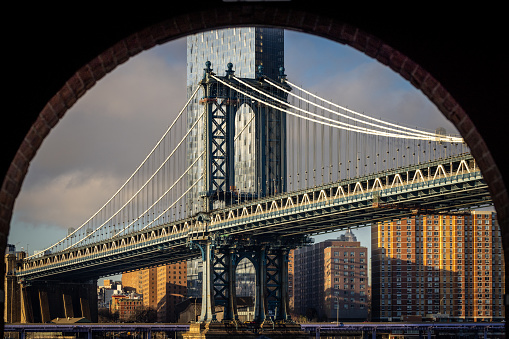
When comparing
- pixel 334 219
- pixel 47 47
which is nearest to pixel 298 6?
pixel 47 47

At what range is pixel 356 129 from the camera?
252ft

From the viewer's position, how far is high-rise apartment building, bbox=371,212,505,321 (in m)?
158

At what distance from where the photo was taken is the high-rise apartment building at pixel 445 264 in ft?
520

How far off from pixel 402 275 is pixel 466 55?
148 m

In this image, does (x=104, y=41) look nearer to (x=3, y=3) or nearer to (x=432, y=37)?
(x=3, y=3)

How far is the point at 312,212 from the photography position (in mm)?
75875

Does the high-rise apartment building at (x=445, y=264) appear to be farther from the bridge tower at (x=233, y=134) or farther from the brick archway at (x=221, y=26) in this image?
the brick archway at (x=221, y=26)

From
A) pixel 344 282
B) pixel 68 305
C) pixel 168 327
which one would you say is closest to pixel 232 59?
pixel 68 305

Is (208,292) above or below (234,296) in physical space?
above

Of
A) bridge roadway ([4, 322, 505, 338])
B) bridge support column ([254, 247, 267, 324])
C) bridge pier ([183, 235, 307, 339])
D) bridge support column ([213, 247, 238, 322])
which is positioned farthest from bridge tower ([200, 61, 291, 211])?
bridge roadway ([4, 322, 505, 338])

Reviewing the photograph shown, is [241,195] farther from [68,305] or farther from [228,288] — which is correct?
[68,305]

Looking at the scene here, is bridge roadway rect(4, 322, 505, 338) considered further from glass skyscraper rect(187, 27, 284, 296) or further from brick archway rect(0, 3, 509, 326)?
brick archway rect(0, 3, 509, 326)

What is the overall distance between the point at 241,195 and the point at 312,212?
45.7 feet

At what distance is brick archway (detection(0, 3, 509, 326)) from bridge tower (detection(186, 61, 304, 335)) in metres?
72.9
